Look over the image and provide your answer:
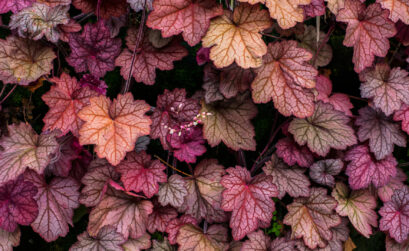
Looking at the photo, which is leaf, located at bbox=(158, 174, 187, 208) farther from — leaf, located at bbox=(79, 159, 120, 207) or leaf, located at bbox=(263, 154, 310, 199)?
leaf, located at bbox=(263, 154, 310, 199)

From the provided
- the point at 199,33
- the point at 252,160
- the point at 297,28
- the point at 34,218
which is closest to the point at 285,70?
the point at 297,28

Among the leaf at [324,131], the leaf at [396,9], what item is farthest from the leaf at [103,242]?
the leaf at [396,9]

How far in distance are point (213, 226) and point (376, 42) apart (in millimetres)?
1206

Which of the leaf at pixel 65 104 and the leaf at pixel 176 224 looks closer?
the leaf at pixel 65 104

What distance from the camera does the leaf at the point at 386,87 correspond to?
1.84 metres

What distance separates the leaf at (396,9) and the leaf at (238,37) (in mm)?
652

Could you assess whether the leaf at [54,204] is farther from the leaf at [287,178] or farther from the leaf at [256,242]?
the leaf at [287,178]

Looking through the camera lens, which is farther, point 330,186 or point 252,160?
point 252,160

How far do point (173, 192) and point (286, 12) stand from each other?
96cm

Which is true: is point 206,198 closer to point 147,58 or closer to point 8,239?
point 147,58

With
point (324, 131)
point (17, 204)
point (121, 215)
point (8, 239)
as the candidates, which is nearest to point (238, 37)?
point (324, 131)

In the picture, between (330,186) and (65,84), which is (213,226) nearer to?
(330,186)

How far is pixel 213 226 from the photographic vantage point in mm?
1852

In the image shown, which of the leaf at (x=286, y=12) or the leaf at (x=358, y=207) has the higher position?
the leaf at (x=286, y=12)
